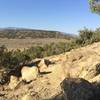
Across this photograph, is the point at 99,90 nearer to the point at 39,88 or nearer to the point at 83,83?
the point at 83,83

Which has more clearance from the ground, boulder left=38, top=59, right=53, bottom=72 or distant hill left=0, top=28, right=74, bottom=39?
boulder left=38, top=59, right=53, bottom=72

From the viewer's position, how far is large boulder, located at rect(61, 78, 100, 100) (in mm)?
8938

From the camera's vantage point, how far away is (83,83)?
30.7 feet

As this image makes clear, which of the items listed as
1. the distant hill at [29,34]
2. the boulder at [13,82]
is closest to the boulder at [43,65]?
the boulder at [13,82]

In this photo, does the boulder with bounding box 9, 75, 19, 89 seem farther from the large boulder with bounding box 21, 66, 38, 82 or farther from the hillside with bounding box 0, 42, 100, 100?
the large boulder with bounding box 21, 66, 38, 82

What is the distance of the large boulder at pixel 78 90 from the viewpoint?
8.94 metres

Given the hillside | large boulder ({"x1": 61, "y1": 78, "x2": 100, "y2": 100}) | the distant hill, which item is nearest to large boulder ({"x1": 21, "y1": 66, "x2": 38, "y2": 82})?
the hillside

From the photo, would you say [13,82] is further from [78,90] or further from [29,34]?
[29,34]

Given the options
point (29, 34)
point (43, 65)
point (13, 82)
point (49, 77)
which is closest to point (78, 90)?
point (49, 77)

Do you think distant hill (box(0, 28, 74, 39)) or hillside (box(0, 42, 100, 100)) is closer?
hillside (box(0, 42, 100, 100))

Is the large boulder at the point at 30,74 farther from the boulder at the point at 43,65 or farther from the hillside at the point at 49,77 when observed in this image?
the boulder at the point at 43,65

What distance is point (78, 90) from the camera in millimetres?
9031

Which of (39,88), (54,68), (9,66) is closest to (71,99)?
(39,88)

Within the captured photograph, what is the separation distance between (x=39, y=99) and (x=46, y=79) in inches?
87.5
